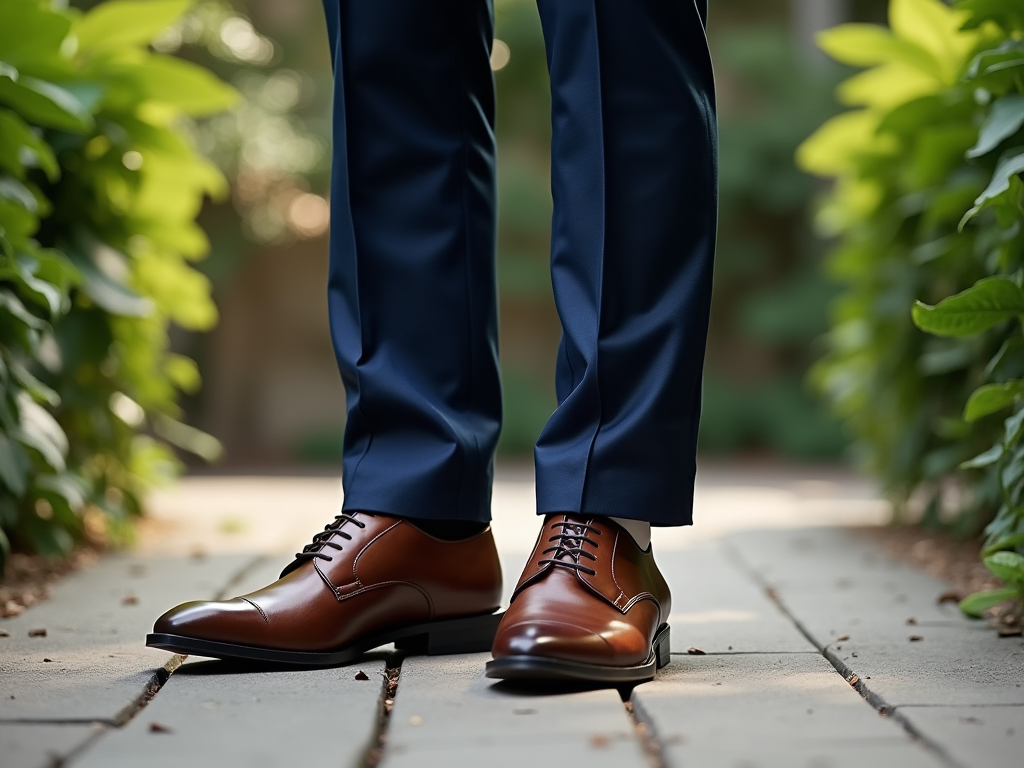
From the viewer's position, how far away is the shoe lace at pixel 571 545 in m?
1.06

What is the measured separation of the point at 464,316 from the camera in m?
1.23

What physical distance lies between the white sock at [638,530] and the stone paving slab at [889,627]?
0.24 metres

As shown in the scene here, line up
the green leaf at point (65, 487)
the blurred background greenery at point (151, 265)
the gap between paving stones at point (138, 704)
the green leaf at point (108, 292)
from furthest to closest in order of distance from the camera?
the green leaf at point (108, 292)
the green leaf at point (65, 487)
the blurred background greenery at point (151, 265)
the gap between paving stones at point (138, 704)

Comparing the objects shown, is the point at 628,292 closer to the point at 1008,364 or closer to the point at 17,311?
the point at 1008,364

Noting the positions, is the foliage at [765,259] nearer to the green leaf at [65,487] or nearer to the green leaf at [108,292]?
the green leaf at [108,292]

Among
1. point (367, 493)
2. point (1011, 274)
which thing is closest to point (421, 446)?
point (367, 493)

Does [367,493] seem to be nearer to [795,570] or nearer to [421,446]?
[421,446]

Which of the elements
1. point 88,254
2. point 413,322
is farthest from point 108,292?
point 413,322

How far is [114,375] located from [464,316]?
1261 mm

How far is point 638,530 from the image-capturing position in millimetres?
1125

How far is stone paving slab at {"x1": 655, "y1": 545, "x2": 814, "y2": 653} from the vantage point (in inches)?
50.1

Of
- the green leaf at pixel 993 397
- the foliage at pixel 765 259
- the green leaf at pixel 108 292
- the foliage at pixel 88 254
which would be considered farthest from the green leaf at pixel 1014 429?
the foliage at pixel 765 259

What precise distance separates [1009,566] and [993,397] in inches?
8.2

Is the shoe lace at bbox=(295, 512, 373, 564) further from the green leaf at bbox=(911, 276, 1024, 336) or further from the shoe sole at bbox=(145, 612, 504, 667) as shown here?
the green leaf at bbox=(911, 276, 1024, 336)
